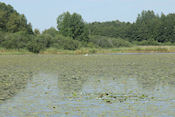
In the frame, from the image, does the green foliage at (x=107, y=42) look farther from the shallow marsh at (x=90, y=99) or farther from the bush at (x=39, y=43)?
the shallow marsh at (x=90, y=99)

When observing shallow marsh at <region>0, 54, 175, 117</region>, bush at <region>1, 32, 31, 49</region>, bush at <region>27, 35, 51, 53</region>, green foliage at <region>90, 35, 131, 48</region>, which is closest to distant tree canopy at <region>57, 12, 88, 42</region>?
green foliage at <region>90, 35, 131, 48</region>

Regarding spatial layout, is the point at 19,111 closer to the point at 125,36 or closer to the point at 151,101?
the point at 151,101

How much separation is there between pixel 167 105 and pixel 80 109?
3.29 metres

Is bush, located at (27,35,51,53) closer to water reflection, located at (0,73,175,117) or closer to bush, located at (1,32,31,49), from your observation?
bush, located at (1,32,31,49)

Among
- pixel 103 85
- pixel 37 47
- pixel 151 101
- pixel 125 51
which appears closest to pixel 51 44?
Answer: pixel 37 47

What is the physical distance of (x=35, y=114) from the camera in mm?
10586

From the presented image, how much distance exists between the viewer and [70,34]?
337 feet

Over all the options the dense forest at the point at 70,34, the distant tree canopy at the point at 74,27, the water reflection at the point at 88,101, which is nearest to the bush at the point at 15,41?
the dense forest at the point at 70,34

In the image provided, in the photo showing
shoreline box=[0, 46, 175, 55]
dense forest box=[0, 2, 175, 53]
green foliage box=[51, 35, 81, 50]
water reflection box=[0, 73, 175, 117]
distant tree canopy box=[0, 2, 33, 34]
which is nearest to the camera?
water reflection box=[0, 73, 175, 117]

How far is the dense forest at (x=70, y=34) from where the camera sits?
7456 centimetres

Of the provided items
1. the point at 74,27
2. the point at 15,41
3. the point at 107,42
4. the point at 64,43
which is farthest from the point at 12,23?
the point at 107,42

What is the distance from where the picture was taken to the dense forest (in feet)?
245

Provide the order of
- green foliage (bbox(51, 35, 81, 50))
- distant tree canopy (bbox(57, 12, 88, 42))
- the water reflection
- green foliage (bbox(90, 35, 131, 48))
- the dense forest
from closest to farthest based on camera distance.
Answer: the water reflection < the dense forest < green foliage (bbox(51, 35, 81, 50)) < green foliage (bbox(90, 35, 131, 48)) < distant tree canopy (bbox(57, 12, 88, 42))

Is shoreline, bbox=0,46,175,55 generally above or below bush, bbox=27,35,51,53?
below
